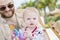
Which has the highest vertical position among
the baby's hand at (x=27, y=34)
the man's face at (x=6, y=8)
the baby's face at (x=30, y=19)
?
the man's face at (x=6, y=8)

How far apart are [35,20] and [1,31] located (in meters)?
0.24

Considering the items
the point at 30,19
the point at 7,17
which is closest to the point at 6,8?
the point at 7,17

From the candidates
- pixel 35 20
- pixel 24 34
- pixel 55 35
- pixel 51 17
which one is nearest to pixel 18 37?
pixel 24 34

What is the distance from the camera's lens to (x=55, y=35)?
121 cm

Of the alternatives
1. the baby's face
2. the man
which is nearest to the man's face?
the man

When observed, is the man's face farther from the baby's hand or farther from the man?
the baby's hand

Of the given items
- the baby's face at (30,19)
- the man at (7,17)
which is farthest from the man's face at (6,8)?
the baby's face at (30,19)

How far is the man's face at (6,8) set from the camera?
106 centimetres

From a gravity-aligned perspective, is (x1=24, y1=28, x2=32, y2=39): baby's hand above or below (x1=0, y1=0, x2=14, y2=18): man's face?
below

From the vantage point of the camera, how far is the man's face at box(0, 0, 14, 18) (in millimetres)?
1060

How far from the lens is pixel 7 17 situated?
1.08 m

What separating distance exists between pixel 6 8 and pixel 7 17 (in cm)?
6

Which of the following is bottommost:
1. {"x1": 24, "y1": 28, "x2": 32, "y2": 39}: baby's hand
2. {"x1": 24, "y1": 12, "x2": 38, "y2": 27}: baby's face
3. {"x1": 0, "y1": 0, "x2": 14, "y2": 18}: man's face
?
{"x1": 24, "y1": 28, "x2": 32, "y2": 39}: baby's hand

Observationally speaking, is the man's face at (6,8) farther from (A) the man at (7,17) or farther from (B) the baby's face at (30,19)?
(B) the baby's face at (30,19)
